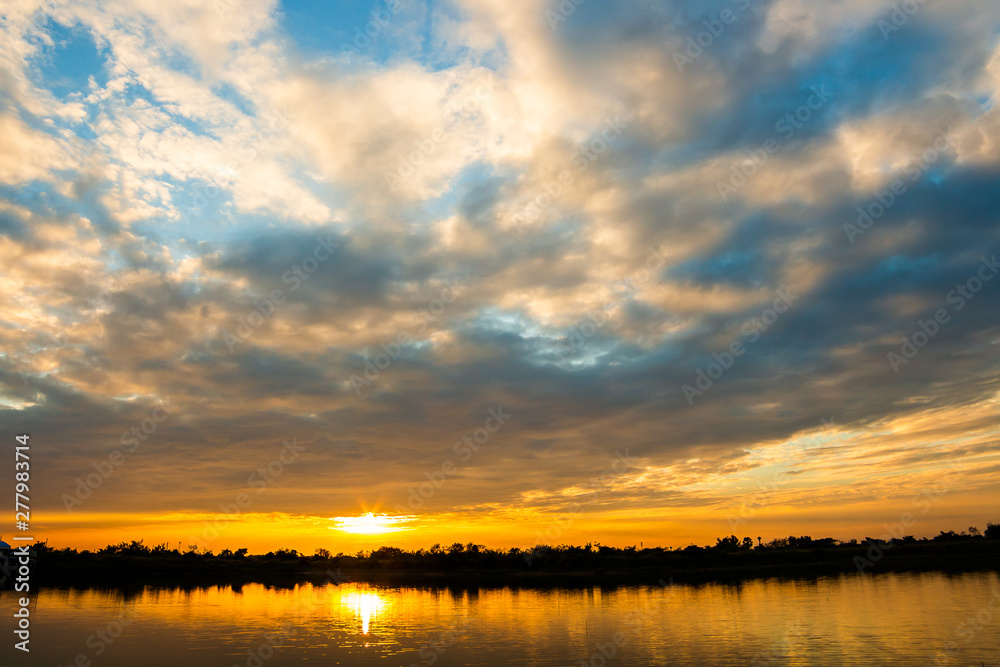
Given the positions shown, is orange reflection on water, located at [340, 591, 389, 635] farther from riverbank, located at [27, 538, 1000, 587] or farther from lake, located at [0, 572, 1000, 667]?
riverbank, located at [27, 538, 1000, 587]

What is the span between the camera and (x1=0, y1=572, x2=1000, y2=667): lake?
112 ft

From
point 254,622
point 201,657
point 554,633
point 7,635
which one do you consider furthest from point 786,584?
point 7,635

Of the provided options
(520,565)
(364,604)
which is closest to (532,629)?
(364,604)

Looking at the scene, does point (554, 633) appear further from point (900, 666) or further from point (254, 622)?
point (254, 622)

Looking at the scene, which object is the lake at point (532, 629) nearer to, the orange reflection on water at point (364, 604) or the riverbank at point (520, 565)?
the orange reflection on water at point (364, 604)

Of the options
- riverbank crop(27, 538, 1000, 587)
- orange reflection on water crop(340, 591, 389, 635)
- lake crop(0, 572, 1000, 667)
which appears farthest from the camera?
riverbank crop(27, 538, 1000, 587)

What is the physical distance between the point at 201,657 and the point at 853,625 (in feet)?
148

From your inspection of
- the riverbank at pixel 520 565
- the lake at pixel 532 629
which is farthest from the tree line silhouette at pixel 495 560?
the lake at pixel 532 629

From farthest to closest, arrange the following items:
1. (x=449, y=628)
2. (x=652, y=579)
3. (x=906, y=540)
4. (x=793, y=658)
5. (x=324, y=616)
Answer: (x=906, y=540) → (x=652, y=579) → (x=324, y=616) → (x=449, y=628) → (x=793, y=658)

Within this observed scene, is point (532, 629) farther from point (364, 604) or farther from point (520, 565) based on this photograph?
point (520, 565)

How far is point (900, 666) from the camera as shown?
97.6 feet

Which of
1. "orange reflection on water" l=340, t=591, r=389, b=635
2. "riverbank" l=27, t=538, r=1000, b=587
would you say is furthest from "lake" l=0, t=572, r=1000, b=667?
"riverbank" l=27, t=538, r=1000, b=587

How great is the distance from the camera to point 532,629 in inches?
1828

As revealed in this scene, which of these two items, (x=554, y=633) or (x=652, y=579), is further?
(x=652, y=579)
